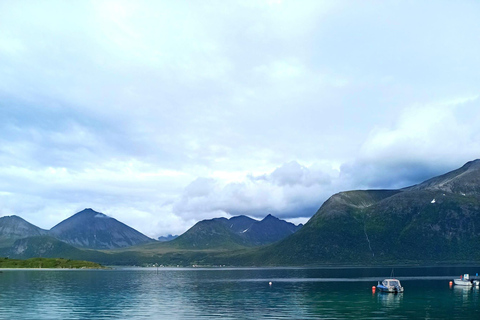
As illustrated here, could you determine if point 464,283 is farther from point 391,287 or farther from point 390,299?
point 390,299

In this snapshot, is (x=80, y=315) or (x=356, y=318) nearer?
(x=356, y=318)

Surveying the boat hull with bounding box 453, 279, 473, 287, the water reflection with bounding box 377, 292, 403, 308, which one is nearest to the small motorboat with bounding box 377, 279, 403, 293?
the water reflection with bounding box 377, 292, 403, 308

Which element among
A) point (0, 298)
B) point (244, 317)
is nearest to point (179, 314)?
point (244, 317)

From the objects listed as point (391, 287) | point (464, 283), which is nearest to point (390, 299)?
point (391, 287)

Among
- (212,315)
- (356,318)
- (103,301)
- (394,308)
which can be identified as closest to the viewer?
(356,318)

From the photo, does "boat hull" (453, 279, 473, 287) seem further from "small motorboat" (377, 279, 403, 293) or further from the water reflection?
the water reflection

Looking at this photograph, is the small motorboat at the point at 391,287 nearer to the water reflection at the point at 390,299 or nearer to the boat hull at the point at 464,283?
the water reflection at the point at 390,299

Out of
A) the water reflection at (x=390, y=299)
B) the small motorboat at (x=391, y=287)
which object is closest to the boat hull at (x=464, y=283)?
the small motorboat at (x=391, y=287)

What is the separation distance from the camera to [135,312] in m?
103

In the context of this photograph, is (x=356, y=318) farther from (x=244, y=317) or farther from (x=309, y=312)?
(x=244, y=317)

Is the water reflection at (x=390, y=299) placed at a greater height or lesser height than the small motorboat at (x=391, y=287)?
lesser

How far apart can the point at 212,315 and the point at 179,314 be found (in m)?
7.72

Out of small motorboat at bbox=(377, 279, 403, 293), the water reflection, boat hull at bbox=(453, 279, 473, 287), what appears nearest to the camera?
the water reflection

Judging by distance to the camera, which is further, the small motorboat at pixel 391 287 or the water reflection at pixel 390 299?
the small motorboat at pixel 391 287
